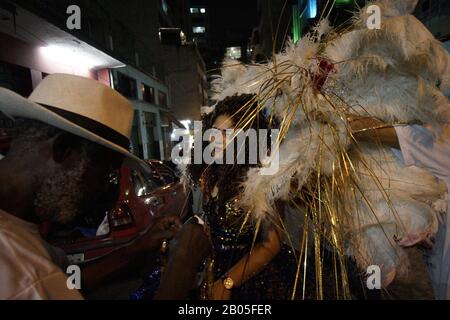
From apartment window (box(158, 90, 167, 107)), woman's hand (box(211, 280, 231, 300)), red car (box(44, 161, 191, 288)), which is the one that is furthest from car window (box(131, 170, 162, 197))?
apartment window (box(158, 90, 167, 107))

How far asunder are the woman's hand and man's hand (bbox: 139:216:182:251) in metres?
0.40

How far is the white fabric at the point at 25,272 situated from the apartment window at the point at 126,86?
13.7 metres

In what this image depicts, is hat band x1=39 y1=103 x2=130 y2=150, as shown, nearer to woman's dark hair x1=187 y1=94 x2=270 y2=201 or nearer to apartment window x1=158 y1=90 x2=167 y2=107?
woman's dark hair x1=187 y1=94 x2=270 y2=201

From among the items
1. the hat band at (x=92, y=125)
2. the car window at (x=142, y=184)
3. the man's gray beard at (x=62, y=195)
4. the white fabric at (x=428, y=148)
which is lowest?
the car window at (x=142, y=184)

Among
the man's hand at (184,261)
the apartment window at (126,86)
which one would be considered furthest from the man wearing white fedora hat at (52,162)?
the apartment window at (126,86)

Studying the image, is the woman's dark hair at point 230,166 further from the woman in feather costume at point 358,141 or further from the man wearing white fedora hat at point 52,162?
the man wearing white fedora hat at point 52,162

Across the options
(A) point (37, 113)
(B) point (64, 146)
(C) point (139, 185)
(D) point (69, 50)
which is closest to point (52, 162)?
(B) point (64, 146)

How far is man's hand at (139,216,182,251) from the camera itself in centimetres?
172

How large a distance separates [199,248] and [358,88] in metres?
1.28

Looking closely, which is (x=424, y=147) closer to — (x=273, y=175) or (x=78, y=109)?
(x=273, y=175)

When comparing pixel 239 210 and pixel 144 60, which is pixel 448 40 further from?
pixel 144 60

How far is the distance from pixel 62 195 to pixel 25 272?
394 millimetres

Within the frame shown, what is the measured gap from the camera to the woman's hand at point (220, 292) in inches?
61.0
